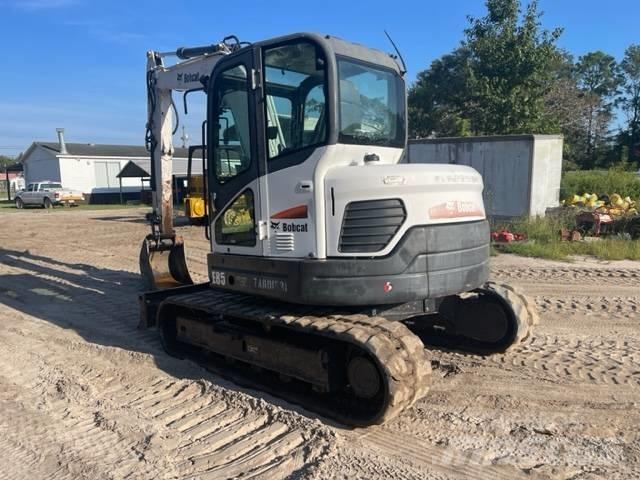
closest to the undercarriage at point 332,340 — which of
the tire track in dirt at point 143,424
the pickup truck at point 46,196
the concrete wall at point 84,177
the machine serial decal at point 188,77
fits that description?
the tire track in dirt at point 143,424

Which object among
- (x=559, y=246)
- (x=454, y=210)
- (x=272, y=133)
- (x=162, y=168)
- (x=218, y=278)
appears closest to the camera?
(x=454, y=210)

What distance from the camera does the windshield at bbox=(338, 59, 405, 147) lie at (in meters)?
4.36

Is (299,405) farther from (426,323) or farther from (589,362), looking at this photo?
(589,362)

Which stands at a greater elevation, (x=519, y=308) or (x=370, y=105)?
(x=370, y=105)

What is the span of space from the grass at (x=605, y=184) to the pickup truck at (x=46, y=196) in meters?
27.5

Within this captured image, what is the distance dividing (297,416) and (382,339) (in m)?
0.92

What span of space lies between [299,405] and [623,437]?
7.71 ft

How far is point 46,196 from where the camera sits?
32625 mm

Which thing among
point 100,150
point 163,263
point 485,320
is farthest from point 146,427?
point 100,150

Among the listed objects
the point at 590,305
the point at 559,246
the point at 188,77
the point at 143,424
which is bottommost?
the point at 143,424

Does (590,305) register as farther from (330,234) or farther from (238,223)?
(238,223)

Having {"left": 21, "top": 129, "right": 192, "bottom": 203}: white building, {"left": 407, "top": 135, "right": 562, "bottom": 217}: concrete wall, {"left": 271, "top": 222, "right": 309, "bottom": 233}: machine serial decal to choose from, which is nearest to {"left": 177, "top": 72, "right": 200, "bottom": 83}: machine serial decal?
{"left": 271, "top": 222, "right": 309, "bottom": 233}: machine serial decal

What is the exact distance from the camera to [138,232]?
17531 mm

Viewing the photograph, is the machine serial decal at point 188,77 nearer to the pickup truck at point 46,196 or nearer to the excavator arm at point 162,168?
the excavator arm at point 162,168
